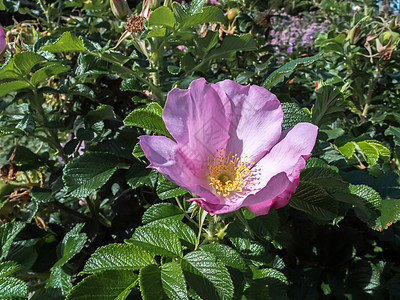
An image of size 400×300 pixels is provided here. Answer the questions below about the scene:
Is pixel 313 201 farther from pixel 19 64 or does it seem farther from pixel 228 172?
pixel 19 64

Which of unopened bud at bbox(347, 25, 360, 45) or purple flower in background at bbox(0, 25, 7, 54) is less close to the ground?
purple flower in background at bbox(0, 25, 7, 54)

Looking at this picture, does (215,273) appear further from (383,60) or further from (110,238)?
(383,60)

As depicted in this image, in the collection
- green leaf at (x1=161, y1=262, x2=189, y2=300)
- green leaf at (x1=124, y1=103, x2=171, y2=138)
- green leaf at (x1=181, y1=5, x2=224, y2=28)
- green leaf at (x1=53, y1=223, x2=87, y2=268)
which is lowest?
green leaf at (x1=53, y1=223, x2=87, y2=268)

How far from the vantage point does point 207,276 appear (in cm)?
54

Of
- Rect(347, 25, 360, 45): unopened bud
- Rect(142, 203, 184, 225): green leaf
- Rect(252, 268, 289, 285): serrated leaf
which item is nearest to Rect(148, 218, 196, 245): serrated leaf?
Rect(142, 203, 184, 225): green leaf

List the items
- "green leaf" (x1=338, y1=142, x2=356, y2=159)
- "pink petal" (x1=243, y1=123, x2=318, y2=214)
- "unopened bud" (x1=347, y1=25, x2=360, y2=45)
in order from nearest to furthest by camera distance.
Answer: "pink petal" (x1=243, y1=123, x2=318, y2=214) < "green leaf" (x1=338, y1=142, x2=356, y2=159) < "unopened bud" (x1=347, y1=25, x2=360, y2=45)

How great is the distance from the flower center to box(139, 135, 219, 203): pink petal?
0.07 meters

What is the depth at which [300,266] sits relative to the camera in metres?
1.29

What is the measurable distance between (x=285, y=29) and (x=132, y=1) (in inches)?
89.1

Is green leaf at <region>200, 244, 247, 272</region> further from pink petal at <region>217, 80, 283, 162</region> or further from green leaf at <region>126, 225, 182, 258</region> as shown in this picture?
pink petal at <region>217, 80, 283, 162</region>

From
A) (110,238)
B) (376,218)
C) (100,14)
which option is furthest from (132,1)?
(376,218)

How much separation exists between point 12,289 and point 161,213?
30cm

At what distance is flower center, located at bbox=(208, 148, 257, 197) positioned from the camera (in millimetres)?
661

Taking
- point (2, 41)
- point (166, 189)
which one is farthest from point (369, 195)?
point (2, 41)
